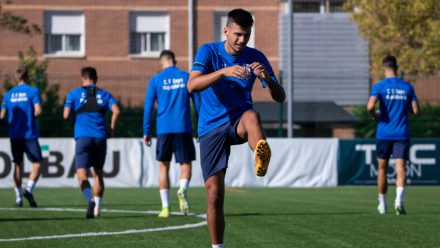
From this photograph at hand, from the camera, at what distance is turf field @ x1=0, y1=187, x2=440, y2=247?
9391mm

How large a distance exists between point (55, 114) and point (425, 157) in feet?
32.7

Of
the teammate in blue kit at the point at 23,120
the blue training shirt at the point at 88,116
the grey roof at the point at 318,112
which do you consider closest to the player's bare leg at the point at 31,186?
the teammate in blue kit at the point at 23,120

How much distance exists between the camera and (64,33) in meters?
40.1

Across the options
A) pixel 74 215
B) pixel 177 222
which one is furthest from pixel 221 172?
pixel 74 215

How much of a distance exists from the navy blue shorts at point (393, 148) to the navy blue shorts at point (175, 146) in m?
2.49

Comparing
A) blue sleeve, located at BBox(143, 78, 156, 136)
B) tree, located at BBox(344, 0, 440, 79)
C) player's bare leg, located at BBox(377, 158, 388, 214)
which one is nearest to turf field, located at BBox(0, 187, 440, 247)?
player's bare leg, located at BBox(377, 158, 388, 214)

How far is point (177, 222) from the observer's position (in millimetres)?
11586

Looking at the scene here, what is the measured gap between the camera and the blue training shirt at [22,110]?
15677 millimetres

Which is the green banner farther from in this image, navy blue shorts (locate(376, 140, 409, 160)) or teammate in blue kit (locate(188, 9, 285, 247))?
teammate in blue kit (locate(188, 9, 285, 247))

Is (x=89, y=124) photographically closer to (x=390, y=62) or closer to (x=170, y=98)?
(x=170, y=98)

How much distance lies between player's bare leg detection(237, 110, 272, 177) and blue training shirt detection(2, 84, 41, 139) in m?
8.55

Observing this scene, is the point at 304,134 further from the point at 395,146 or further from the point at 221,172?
the point at 221,172

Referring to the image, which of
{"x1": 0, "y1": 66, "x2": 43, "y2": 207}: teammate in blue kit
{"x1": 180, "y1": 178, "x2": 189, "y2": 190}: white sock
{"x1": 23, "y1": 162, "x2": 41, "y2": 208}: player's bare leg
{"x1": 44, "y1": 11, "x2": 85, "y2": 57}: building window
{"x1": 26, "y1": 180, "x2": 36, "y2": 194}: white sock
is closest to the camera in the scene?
{"x1": 180, "y1": 178, "x2": 189, "y2": 190}: white sock

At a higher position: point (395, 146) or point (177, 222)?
point (395, 146)
